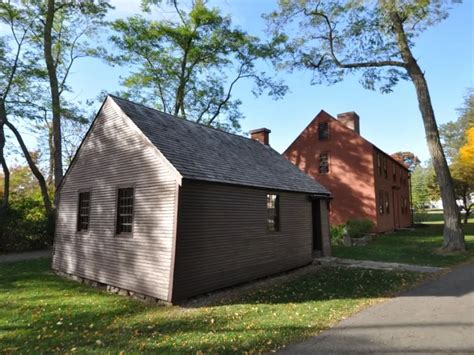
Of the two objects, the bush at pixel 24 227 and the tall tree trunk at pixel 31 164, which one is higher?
the tall tree trunk at pixel 31 164

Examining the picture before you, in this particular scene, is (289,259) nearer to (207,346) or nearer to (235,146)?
(235,146)

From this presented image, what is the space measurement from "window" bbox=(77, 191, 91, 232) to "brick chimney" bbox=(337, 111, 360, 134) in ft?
68.5

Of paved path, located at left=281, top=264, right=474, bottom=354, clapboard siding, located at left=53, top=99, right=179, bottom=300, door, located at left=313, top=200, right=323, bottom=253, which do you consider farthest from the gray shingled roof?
paved path, located at left=281, top=264, right=474, bottom=354

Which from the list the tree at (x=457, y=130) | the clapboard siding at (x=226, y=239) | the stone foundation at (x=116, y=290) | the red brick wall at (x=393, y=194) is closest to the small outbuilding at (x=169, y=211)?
the clapboard siding at (x=226, y=239)

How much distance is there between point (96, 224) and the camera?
10.4m

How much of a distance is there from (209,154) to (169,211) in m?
2.94

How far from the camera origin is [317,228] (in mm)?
15086

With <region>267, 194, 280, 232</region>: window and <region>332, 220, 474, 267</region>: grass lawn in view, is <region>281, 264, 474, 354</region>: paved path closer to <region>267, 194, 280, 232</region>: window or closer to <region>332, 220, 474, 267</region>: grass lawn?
<region>267, 194, 280, 232</region>: window

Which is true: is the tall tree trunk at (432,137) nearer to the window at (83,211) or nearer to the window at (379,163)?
the window at (379,163)

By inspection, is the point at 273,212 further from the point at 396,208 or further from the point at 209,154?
the point at 396,208

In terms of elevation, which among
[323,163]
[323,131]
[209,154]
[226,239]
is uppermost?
[323,131]

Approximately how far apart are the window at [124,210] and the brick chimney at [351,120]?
20.8 metres

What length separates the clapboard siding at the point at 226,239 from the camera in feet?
26.8

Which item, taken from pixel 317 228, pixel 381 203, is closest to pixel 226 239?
pixel 317 228
